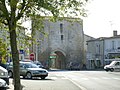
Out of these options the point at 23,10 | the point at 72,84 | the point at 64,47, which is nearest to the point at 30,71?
the point at 72,84

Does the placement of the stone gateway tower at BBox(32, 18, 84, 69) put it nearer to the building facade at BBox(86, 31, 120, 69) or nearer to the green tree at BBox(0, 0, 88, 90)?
the building facade at BBox(86, 31, 120, 69)

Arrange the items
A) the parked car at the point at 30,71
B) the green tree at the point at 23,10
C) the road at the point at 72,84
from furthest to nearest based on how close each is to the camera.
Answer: the parked car at the point at 30,71 → the road at the point at 72,84 → the green tree at the point at 23,10

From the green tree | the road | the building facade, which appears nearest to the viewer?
the green tree

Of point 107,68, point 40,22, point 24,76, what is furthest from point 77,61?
point 40,22

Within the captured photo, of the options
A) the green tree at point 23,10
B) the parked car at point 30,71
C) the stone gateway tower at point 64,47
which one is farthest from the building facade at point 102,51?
the green tree at point 23,10

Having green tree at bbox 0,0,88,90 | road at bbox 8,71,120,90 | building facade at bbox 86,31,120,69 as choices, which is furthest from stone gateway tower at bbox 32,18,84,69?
green tree at bbox 0,0,88,90

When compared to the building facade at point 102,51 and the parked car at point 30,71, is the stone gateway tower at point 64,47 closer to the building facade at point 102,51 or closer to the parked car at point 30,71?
the building facade at point 102,51

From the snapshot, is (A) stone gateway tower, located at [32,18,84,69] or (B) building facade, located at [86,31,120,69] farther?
(A) stone gateway tower, located at [32,18,84,69]

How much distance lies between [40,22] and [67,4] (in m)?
1.21

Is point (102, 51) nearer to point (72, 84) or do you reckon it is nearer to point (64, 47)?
point (64, 47)

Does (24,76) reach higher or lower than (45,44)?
lower

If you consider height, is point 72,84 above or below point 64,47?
below

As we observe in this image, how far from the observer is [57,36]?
9281cm

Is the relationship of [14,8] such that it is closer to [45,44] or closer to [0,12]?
[0,12]
